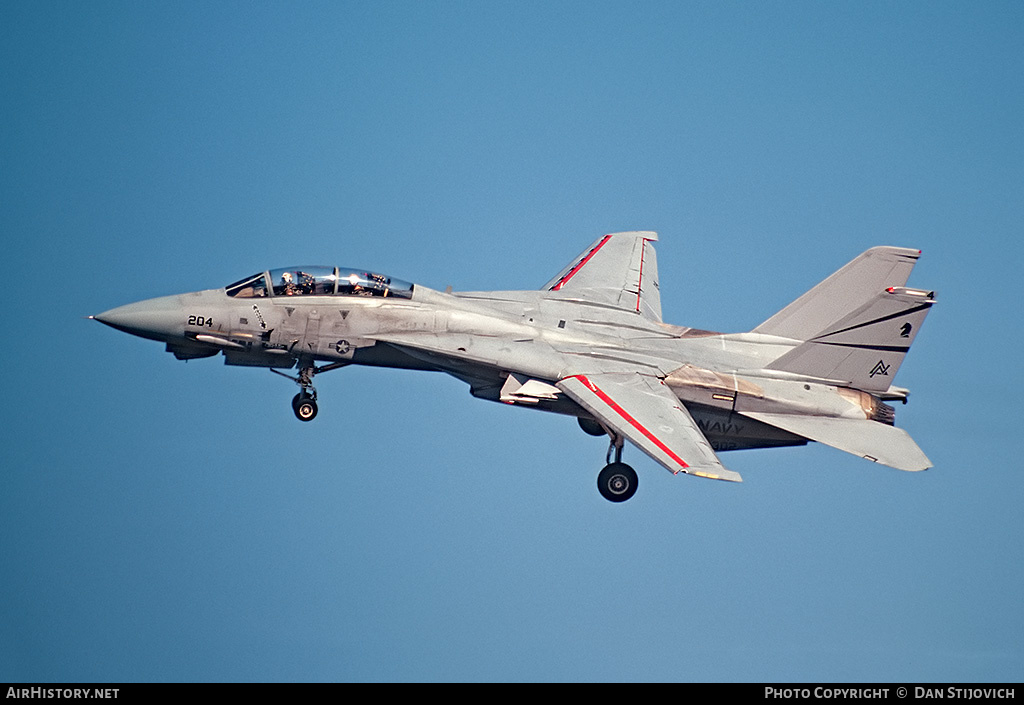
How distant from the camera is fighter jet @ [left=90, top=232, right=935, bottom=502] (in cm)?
2986

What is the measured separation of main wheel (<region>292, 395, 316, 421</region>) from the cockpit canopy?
2325 mm

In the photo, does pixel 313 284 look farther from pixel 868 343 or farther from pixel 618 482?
pixel 868 343

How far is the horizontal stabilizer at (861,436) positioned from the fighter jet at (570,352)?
0.12 feet

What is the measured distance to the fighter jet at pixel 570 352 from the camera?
98.0 ft

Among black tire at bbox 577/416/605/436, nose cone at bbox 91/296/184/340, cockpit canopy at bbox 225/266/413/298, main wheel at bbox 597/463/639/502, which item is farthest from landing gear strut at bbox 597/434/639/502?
nose cone at bbox 91/296/184/340

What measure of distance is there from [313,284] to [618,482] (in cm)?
773

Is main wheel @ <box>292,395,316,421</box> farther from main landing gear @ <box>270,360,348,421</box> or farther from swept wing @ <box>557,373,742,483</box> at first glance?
swept wing @ <box>557,373,742,483</box>

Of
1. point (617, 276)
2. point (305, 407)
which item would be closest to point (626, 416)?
point (305, 407)

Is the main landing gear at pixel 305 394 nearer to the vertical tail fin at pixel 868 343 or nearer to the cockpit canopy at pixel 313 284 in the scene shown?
the cockpit canopy at pixel 313 284
